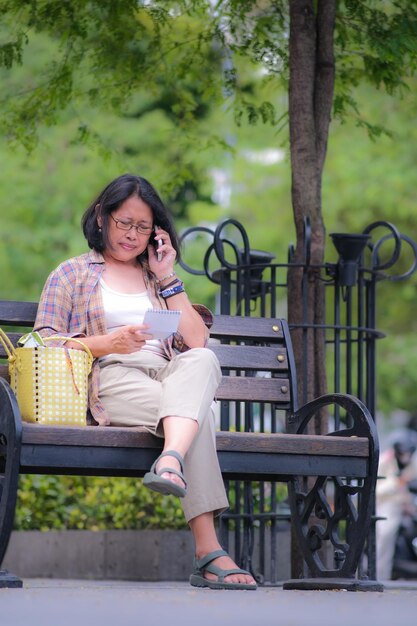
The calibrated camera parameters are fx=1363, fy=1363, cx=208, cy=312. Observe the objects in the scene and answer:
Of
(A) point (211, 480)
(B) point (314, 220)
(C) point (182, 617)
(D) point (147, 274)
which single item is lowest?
(C) point (182, 617)

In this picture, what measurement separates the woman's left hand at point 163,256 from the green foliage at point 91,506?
2710mm

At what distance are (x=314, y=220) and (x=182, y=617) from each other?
342cm

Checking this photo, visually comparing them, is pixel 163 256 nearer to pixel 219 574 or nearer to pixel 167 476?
pixel 167 476

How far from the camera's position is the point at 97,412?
5.45 meters

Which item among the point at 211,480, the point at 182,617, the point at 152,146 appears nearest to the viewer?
the point at 182,617

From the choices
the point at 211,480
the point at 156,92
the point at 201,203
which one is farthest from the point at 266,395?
the point at 201,203

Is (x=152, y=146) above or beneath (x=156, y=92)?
above

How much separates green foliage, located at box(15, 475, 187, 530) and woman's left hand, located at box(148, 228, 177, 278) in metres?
2.71

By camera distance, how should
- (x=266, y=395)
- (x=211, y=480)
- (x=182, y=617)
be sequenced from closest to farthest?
(x=182, y=617) → (x=211, y=480) → (x=266, y=395)

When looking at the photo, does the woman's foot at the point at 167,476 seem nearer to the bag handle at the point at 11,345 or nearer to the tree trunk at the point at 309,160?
the bag handle at the point at 11,345

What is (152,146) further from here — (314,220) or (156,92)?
(314,220)

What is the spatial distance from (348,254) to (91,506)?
2551mm

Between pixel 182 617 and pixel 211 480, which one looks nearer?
pixel 182 617

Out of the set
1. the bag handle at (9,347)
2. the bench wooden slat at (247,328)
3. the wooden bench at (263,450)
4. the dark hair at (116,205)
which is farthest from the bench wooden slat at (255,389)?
the bag handle at (9,347)
